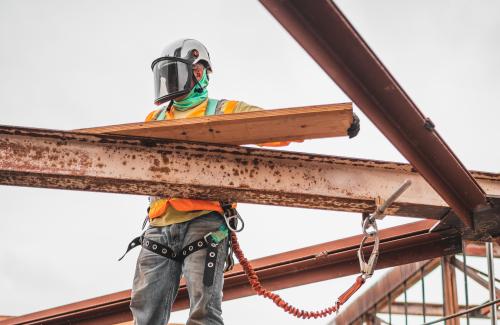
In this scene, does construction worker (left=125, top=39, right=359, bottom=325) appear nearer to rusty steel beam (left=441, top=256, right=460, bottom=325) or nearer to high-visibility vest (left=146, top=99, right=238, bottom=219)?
high-visibility vest (left=146, top=99, right=238, bottom=219)

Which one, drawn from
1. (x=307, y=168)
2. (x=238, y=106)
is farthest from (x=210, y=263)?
(x=238, y=106)

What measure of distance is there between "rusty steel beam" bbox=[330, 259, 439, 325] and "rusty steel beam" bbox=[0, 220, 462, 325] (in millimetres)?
7262

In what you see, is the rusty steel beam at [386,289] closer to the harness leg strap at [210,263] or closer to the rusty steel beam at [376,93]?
the rusty steel beam at [376,93]

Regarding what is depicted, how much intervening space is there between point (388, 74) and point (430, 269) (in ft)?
32.4

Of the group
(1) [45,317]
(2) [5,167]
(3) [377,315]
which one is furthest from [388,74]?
(3) [377,315]

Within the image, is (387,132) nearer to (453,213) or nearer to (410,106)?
(410,106)

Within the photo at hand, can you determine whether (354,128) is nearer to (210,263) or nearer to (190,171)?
(190,171)

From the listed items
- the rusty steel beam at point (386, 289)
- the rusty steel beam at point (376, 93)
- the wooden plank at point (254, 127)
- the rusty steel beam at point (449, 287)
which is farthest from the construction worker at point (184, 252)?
the rusty steel beam at point (386, 289)

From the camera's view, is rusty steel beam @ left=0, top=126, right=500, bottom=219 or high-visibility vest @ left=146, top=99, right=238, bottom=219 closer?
rusty steel beam @ left=0, top=126, right=500, bottom=219

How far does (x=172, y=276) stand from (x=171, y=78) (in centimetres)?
125

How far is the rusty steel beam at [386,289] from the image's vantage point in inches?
517

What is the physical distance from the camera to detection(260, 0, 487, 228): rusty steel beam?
10.4 feet

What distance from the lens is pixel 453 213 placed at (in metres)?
4.78

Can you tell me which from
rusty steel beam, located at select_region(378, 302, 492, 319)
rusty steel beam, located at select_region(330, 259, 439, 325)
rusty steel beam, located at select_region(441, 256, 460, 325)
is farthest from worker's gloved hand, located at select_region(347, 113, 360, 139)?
rusty steel beam, located at select_region(378, 302, 492, 319)
